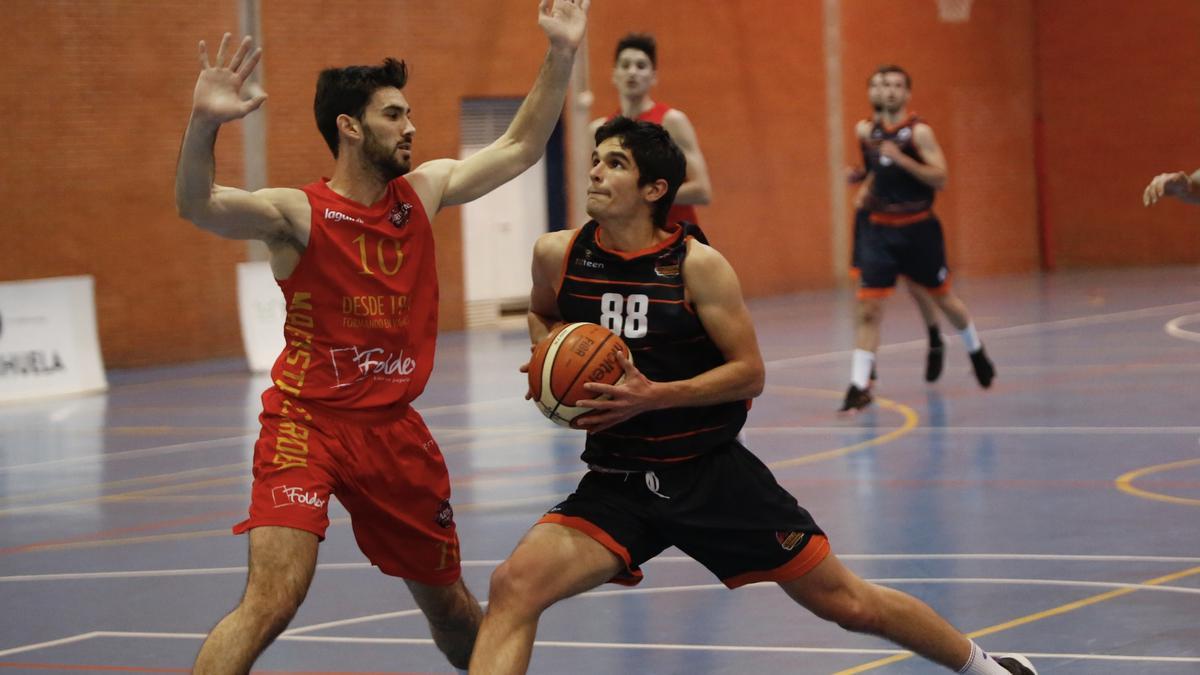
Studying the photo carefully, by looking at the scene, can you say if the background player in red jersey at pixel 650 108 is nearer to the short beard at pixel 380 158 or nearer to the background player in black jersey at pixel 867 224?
the background player in black jersey at pixel 867 224

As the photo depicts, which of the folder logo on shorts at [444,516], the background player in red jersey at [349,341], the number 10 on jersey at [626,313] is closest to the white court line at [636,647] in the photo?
the background player in red jersey at [349,341]

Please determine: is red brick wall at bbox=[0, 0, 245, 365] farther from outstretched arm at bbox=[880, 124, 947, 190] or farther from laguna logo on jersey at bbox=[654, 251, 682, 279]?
laguna logo on jersey at bbox=[654, 251, 682, 279]

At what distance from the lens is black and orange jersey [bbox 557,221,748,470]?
4914 mm

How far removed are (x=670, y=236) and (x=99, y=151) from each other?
13.7 m

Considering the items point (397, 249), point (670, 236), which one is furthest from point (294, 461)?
point (670, 236)

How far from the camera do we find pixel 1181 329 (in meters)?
17.1

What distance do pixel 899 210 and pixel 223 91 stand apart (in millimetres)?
8513

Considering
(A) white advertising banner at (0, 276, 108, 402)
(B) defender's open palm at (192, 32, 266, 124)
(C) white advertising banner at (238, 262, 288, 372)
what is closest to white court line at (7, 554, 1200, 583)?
(B) defender's open palm at (192, 32, 266, 124)

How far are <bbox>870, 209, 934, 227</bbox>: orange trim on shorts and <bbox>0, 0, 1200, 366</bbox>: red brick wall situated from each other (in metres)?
8.03

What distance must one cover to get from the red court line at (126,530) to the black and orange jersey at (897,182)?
17.9ft

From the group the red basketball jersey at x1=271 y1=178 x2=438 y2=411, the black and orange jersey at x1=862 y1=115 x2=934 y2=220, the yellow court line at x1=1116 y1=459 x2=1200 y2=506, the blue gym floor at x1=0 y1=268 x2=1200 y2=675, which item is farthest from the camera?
the black and orange jersey at x1=862 y1=115 x2=934 y2=220

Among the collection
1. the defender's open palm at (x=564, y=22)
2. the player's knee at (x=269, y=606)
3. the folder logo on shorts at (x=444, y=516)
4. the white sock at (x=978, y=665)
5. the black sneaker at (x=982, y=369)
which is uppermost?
the defender's open palm at (x=564, y=22)

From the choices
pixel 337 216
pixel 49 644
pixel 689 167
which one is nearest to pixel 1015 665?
pixel 337 216

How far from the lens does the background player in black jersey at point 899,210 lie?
40.9 feet
